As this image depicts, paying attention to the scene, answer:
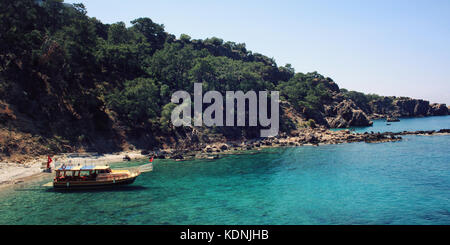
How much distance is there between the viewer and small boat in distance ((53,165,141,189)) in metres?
40.4

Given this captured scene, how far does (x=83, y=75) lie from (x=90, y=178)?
48281 millimetres

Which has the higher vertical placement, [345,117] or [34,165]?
[345,117]

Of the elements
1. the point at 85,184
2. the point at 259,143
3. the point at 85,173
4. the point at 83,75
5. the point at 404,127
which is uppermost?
the point at 83,75

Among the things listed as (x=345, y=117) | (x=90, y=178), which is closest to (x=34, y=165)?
(x=90, y=178)

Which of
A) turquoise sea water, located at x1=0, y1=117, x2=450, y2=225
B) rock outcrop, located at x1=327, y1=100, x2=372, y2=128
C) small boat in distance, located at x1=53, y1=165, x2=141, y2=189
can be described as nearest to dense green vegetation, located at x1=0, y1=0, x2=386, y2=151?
turquoise sea water, located at x1=0, y1=117, x2=450, y2=225

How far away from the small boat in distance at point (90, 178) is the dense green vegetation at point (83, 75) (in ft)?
79.4

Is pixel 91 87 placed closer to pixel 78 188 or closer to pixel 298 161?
pixel 78 188

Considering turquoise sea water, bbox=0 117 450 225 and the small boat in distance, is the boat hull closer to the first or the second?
the small boat in distance

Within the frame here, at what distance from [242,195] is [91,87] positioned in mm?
59015

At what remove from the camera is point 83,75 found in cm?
8012

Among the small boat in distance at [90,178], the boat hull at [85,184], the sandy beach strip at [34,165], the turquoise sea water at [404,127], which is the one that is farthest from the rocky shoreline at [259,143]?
the boat hull at [85,184]

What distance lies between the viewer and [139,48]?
341ft

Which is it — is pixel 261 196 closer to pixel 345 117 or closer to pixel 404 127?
pixel 345 117
